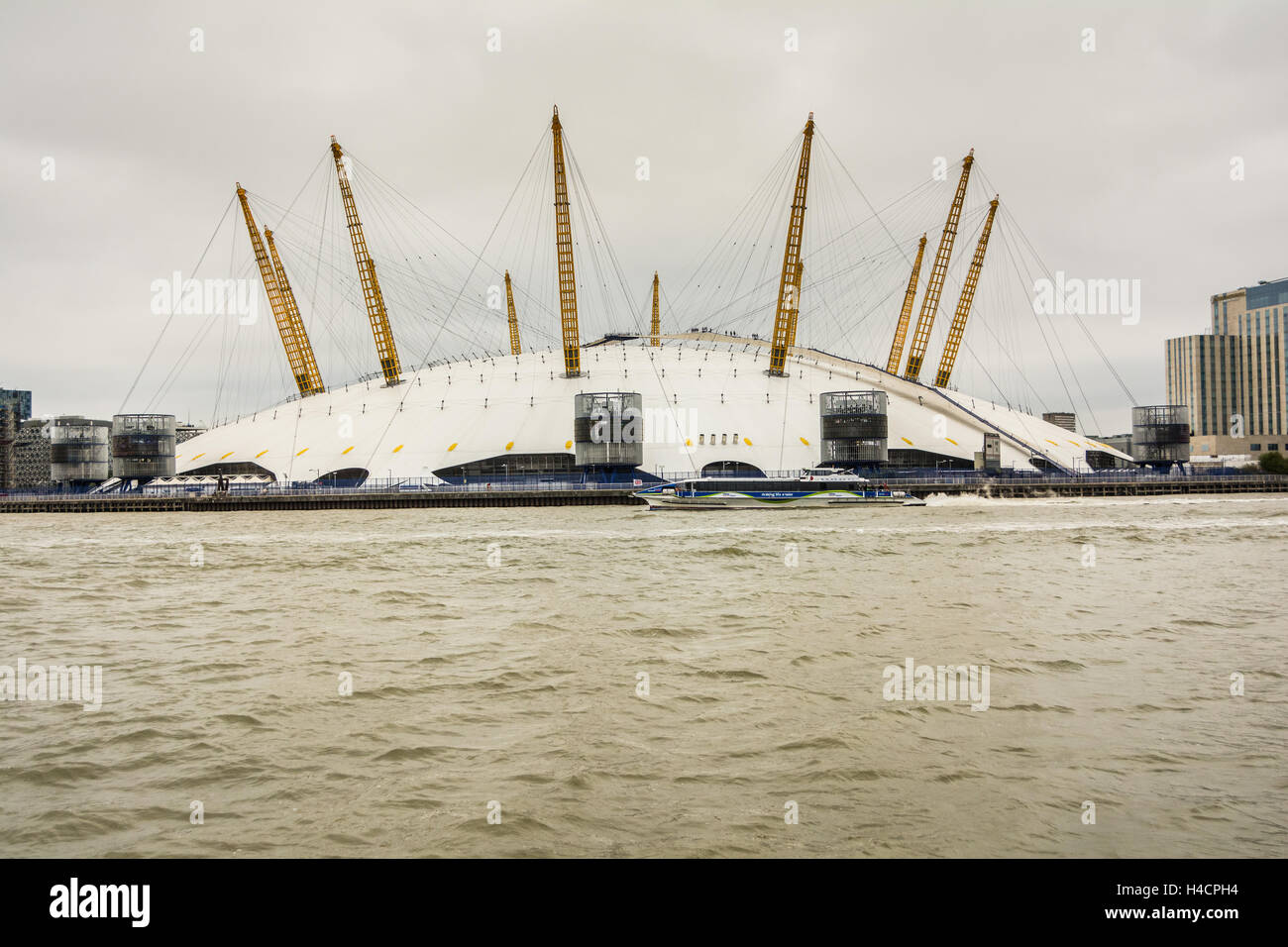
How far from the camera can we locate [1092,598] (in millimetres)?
21750

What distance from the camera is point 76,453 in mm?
90750

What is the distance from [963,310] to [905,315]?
24.3 ft

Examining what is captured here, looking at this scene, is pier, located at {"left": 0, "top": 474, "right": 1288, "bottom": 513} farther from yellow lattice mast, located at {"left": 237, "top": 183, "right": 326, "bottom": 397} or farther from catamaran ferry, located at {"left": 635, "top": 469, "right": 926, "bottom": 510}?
yellow lattice mast, located at {"left": 237, "top": 183, "right": 326, "bottom": 397}

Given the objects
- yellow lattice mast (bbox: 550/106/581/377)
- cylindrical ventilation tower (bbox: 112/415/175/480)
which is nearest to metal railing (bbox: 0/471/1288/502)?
cylindrical ventilation tower (bbox: 112/415/175/480)

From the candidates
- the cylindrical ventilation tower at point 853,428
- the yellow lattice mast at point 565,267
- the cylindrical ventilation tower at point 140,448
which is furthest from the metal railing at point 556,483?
the yellow lattice mast at point 565,267

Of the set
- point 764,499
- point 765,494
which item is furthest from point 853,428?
point 764,499

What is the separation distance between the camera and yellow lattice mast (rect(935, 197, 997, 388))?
355ft

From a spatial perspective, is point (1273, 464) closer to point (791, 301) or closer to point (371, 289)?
point (791, 301)

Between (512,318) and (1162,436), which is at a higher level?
(512,318)

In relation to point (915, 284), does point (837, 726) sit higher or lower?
lower

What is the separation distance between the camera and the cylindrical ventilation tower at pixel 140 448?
285 feet

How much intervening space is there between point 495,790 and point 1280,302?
808ft
